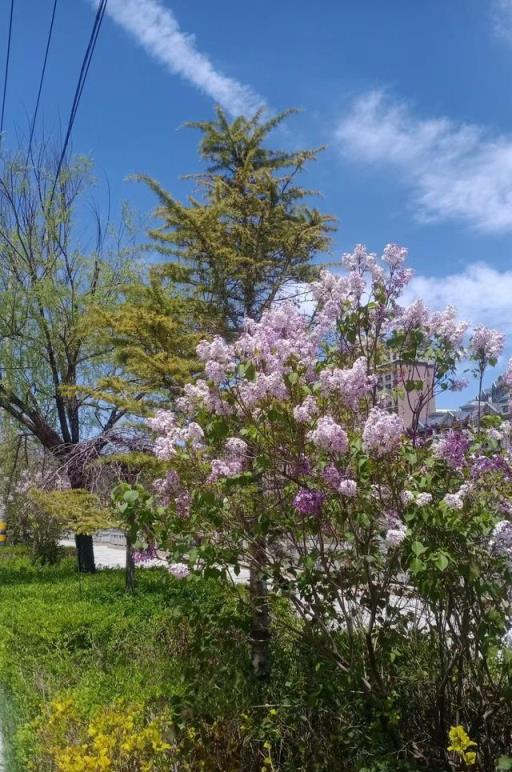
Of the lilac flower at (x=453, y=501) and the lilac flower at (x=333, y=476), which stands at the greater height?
the lilac flower at (x=333, y=476)

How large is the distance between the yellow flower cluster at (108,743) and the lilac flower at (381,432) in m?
1.97

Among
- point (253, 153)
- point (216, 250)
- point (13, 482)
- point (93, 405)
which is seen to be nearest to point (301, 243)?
point (216, 250)

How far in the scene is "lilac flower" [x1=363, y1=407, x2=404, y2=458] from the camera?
119 inches

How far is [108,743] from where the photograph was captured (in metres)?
3.86

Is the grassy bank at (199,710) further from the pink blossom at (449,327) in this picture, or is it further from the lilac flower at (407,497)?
the pink blossom at (449,327)

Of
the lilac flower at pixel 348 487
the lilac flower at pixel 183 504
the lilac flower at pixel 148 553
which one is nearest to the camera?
the lilac flower at pixel 348 487

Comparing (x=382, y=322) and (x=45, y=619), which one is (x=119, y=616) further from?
(x=382, y=322)

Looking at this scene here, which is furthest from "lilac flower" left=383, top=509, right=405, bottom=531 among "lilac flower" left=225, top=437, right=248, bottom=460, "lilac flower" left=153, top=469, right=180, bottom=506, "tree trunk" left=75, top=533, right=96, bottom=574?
"tree trunk" left=75, top=533, right=96, bottom=574

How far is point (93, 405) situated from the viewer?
15.5 meters

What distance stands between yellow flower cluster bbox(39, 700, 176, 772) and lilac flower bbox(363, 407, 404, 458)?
6.47 feet

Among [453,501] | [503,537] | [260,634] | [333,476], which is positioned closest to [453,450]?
[453,501]

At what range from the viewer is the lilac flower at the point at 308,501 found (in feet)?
10.7

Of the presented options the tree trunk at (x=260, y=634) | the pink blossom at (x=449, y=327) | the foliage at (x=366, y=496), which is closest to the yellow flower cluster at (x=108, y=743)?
the tree trunk at (x=260, y=634)

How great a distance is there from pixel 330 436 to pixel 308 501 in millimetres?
404
